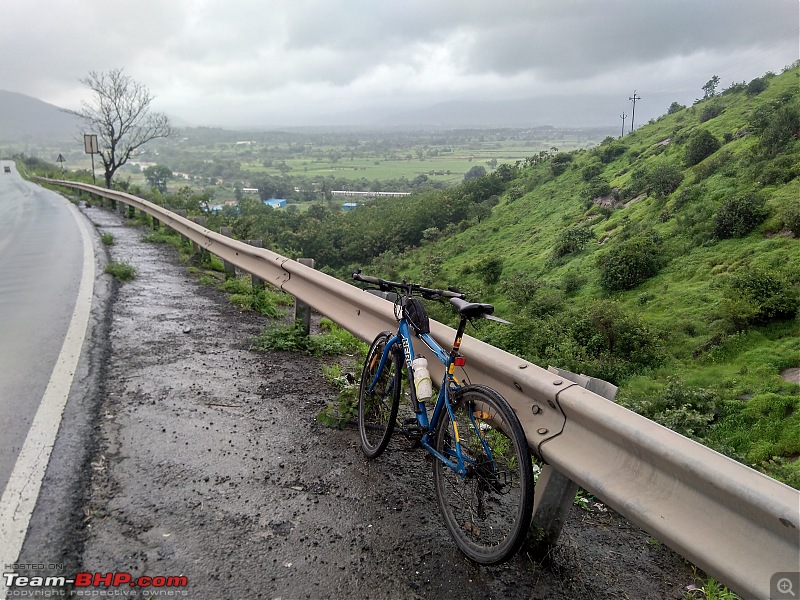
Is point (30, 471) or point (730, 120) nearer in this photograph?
point (30, 471)

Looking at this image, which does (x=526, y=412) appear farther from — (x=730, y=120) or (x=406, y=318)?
(x=730, y=120)

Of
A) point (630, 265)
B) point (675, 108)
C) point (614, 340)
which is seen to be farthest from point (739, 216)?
point (675, 108)

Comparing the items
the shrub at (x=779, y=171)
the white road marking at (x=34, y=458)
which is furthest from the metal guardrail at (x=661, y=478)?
the shrub at (x=779, y=171)

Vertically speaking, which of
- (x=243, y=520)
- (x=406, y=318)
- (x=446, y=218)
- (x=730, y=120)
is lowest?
(x=446, y=218)

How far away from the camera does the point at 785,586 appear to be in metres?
1.58

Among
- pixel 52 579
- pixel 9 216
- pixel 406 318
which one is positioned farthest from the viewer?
pixel 9 216

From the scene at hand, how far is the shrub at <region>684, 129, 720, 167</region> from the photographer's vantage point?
4044 cm

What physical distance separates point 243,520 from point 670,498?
1.94 m

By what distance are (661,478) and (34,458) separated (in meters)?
3.26

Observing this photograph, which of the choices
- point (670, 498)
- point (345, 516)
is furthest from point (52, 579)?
point (670, 498)

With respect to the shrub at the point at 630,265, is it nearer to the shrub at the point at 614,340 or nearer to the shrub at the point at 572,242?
the shrub at the point at 572,242

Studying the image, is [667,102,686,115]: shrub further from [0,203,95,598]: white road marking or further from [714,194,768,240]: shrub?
[0,203,95,598]: white road marking

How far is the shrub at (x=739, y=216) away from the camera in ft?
77.7

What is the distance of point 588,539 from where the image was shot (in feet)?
9.62
